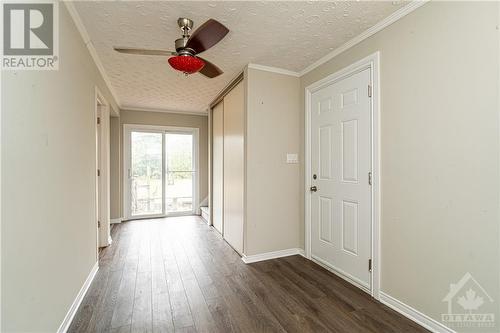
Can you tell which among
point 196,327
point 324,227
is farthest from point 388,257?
point 196,327

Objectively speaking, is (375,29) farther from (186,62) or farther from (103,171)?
(103,171)

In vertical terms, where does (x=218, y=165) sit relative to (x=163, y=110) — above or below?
below

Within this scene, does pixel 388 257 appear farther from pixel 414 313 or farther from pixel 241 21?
pixel 241 21

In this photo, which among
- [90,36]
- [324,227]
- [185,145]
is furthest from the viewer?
[185,145]

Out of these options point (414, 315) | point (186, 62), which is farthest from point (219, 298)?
point (186, 62)

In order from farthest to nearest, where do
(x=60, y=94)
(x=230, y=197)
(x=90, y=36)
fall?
(x=230, y=197) → (x=90, y=36) → (x=60, y=94)

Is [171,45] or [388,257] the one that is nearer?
[388,257]

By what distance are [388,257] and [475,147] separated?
108cm

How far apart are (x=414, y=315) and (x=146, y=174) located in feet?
16.6

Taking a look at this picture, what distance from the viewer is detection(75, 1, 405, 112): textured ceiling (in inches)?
71.8

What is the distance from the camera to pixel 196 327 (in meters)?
1.72

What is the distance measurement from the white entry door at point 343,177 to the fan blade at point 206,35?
4.69ft

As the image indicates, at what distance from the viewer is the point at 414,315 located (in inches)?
70.3

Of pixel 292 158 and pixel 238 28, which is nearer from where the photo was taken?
pixel 238 28
